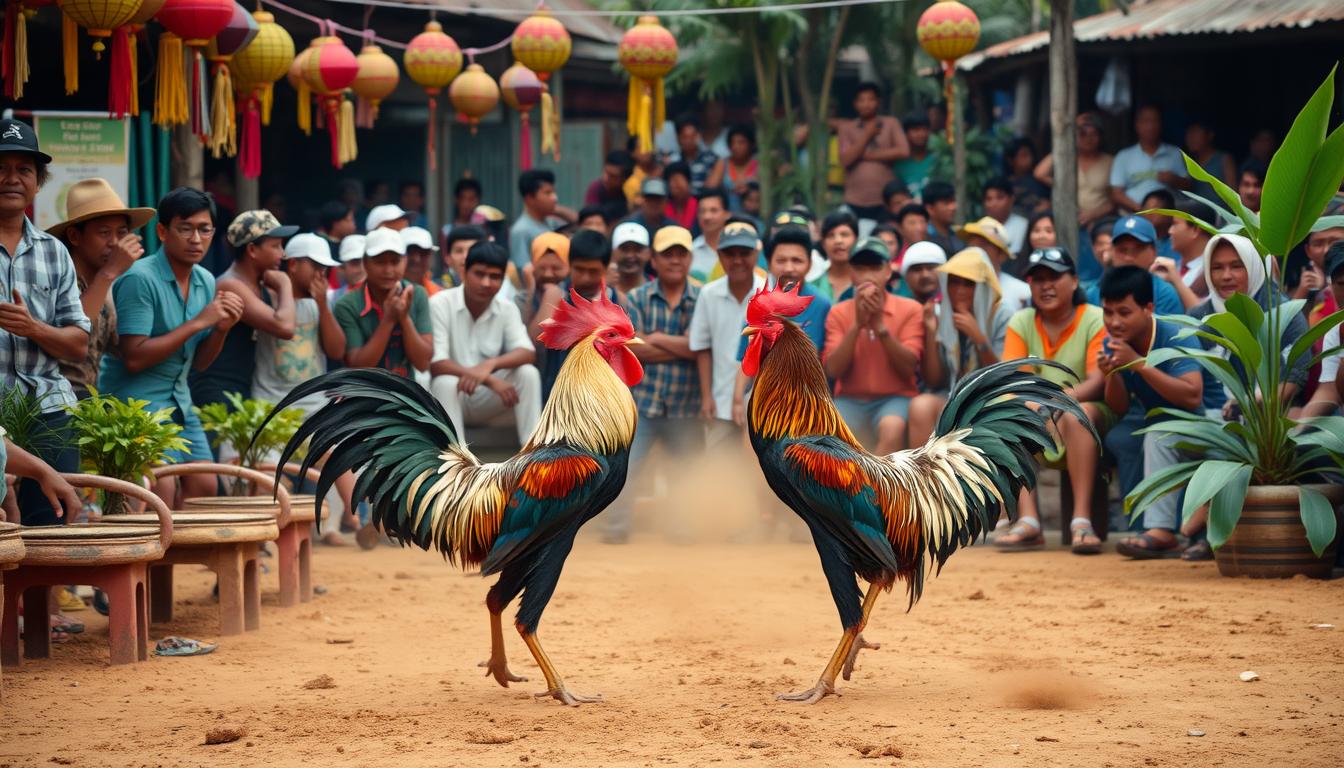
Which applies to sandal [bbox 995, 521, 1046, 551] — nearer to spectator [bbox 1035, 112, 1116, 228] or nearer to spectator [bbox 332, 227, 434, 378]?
spectator [bbox 332, 227, 434, 378]

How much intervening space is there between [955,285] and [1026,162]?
13.3ft

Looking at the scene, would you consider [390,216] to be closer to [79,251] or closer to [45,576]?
[79,251]

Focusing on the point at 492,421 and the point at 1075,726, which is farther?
the point at 492,421

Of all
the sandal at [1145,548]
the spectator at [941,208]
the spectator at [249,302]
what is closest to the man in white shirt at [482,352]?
the spectator at [249,302]

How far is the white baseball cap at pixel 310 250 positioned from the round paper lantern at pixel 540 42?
2.52m

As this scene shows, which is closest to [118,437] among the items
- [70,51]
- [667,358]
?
[70,51]

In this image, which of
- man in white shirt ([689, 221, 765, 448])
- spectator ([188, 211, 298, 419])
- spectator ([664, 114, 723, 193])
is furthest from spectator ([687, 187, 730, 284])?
spectator ([188, 211, 298, 419])

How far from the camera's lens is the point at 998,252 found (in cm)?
1140

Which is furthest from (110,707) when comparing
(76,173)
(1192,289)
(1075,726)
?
(1192,289)

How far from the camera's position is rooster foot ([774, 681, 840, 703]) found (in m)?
5.75

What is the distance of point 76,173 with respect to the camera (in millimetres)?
10102

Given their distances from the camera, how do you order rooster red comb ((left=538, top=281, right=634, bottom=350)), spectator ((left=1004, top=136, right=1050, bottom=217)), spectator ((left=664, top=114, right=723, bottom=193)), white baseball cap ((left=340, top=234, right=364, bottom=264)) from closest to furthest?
rooster red comb ((left=538, top=281, right=634, bottom=350)) < white baseball cap ((left=340, top=234, right=364, bottom=264)) < spectator ((left=1004, top=136, right=1050, bottom=217)) < spectator ((left=664, top=114, right=723, bottom=193))

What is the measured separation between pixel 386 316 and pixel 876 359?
3.33 metres

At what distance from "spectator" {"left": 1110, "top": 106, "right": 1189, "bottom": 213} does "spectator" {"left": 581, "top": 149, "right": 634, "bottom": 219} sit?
176 inches
